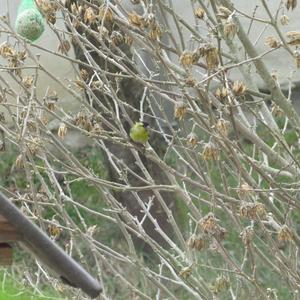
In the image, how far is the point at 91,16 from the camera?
3.62m

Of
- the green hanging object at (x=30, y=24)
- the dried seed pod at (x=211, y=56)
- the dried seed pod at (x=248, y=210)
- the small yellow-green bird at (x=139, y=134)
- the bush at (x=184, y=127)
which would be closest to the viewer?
the dried seed pod at (x=211, y=56)

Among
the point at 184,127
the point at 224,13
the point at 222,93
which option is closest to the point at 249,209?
the point at 222,93

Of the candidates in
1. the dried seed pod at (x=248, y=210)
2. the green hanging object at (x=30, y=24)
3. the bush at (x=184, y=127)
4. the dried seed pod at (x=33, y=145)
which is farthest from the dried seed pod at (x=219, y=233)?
the green hanging object at (x=30, y=24)

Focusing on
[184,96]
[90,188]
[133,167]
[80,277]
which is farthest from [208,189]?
[90,188]

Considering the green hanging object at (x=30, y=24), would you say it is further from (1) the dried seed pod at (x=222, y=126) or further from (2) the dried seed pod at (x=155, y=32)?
(1) the dried seed pod at (x=222, y=126)

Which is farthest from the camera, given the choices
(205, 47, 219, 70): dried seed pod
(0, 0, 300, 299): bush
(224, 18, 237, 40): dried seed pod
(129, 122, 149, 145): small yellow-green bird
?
(129, 122, 149, 145): small yellow-green bird

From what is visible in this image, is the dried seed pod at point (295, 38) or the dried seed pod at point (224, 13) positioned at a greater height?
the dried seed pod at point (224, 13)

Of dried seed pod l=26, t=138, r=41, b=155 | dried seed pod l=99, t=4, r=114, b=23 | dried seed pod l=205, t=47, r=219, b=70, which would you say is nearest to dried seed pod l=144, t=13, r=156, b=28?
dried seed pod l=99, t=4, r=114, b=23

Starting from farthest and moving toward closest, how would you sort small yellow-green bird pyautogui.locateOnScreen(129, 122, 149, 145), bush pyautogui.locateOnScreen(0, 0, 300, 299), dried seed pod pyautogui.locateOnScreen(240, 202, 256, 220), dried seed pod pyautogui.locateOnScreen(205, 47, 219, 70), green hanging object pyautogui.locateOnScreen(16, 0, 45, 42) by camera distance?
green hanging object pyautogui.locateOnScreen(16, 0, 45, 42) → small yellow-green bird pyautogui.locateOnScreen(129, 122, 149, 145) → bush pyautogui.locateOnScreen(0, 0, 300, 299) → dried seed pod pyautogui.locateOnScreen(240, 202, 256, 220) → dried seed pod pyautogui.locateOnScreen(205, 47, 219, 70)

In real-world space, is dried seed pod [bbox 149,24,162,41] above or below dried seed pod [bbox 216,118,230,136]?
above

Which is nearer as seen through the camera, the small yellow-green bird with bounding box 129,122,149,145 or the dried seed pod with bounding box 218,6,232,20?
the dried seed pod with bounding box 218,6,232,20

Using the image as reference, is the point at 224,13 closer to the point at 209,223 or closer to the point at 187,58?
the point at 187,58

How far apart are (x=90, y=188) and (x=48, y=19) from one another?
4396 millimetres

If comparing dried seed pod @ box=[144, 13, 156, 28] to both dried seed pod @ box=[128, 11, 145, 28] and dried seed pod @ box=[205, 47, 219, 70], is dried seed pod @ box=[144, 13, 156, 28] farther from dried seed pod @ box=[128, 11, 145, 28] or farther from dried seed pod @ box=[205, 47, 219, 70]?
dried seed pod @ box=[205, 47, 219, 70]
